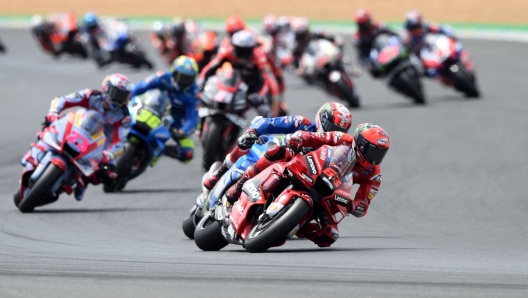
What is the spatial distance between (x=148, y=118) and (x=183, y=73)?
0.83 m

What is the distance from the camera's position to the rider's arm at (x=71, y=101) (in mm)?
11609

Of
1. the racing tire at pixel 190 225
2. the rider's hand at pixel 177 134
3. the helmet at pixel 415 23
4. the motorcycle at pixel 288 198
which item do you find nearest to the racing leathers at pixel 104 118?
the rider's hand at pixel 177 134

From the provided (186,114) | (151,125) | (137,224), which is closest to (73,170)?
(137,224)

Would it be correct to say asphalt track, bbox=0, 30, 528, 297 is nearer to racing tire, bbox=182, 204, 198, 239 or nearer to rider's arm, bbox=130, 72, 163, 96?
racing tire, bbox=182, 204, 198, 239

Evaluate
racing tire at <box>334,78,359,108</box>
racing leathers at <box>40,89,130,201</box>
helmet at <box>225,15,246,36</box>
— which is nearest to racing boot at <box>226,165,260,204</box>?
racing leathers at <box>40,89,130,201</box>

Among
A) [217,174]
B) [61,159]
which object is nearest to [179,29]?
[61,159]

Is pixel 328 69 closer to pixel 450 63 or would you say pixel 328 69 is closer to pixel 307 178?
pixel 450 63

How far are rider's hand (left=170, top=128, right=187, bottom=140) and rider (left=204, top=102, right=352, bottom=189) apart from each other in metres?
4.69

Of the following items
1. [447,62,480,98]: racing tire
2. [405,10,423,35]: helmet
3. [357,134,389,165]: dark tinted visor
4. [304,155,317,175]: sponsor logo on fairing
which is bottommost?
[447,62,480,98]: racing tire

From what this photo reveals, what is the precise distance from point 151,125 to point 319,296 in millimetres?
7529

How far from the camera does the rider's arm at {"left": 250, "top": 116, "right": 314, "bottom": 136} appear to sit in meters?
9.16

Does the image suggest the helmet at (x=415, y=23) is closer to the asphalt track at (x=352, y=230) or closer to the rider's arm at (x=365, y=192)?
the asphalt track at (x=352, y=230)

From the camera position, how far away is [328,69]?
22328 millimetres

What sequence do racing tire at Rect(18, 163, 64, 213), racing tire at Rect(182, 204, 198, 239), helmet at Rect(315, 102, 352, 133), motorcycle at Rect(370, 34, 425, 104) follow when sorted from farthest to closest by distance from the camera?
1. motorcycle at Rect(370, 34, 425, 104)
2. racing tire at Rect(18, 163, 64, 213)
3. racing tire at Rect(182, 204, 198, 239)
4. helmet at Rect(315, 102, 352, 133)
